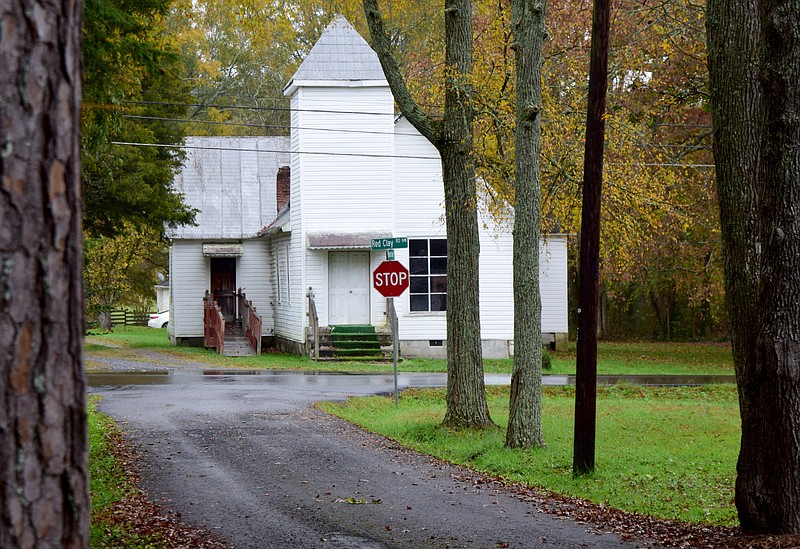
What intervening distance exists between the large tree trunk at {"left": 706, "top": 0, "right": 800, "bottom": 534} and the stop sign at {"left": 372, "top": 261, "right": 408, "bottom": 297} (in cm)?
1066

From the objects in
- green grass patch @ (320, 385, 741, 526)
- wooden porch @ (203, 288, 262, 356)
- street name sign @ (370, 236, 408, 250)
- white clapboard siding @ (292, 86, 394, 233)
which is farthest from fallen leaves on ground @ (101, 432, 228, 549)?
wooden porch @ (203, 288, 262, 356)

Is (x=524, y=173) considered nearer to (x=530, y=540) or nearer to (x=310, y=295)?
(x=530, y=540)

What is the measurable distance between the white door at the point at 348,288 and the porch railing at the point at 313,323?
2.27 feet

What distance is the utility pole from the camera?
1158cm

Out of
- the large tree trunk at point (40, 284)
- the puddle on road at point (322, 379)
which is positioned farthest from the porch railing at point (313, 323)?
the large tree trunk at point (40, 284)

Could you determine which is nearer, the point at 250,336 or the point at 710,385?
the point at 710,385

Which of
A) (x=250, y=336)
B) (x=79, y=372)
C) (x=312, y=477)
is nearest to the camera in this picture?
(x=79, y=372)

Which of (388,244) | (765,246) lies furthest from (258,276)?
(765,246)

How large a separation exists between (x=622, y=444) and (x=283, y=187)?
25983 millimetres

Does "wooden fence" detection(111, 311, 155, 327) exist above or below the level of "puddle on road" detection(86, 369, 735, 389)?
above

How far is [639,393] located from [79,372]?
72.6 ft

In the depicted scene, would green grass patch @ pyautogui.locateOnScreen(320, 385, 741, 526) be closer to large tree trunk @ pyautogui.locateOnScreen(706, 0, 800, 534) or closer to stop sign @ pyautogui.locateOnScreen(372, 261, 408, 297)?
large tree trunk @ pyautogui.locateOnScreen(706, 0, 800, 534)

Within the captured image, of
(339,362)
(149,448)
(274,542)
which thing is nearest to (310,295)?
(339,362)

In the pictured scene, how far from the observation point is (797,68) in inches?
311
